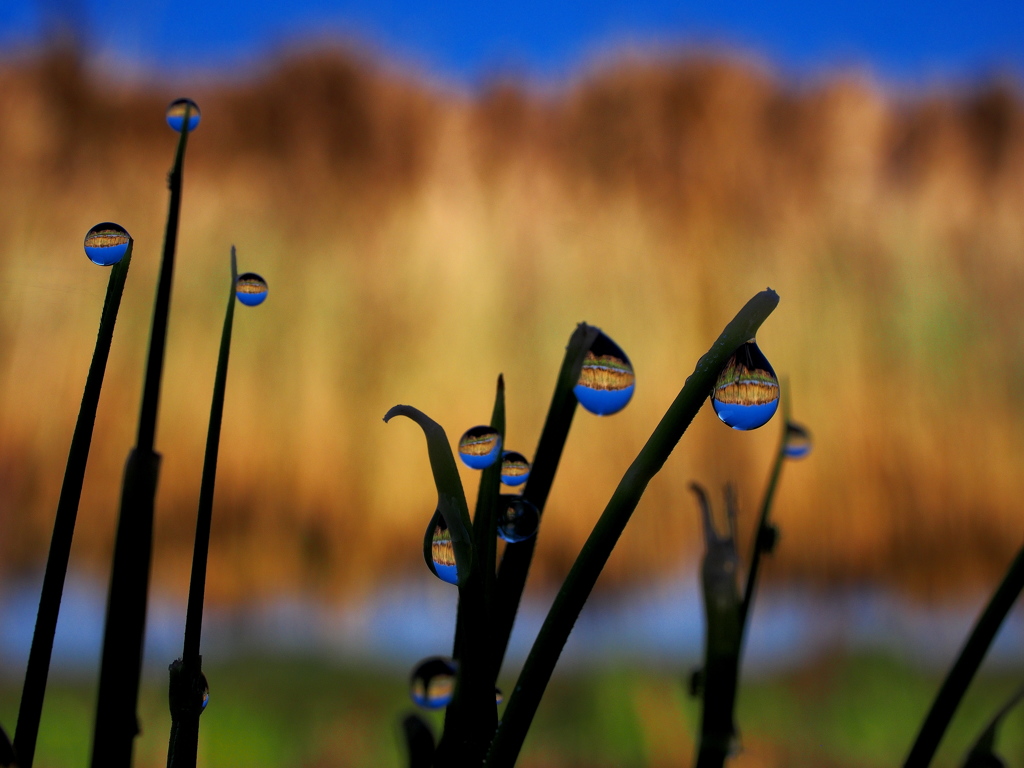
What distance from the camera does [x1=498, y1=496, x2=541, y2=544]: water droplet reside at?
0.52ft

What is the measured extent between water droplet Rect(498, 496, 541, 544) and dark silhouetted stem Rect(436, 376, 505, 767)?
10 mm

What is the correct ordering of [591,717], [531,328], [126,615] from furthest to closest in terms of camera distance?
[531,328]
[591,717]
[126,615]

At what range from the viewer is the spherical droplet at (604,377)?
0.17 meters

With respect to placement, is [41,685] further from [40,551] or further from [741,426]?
[40,551]

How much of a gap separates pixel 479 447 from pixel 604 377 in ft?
0.14

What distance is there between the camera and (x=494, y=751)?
0.13 m

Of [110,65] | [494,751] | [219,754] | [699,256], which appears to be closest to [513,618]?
[494,751]

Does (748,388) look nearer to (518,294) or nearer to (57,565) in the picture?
(57,565)

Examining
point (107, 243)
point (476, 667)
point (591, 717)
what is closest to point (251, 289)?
point (107, 243)

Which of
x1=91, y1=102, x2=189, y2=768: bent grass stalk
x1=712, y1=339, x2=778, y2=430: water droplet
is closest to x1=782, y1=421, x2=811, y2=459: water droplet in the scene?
x1=712, y1=339, x2=778, y2=430: water droplet

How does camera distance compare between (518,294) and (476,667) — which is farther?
(518,294)

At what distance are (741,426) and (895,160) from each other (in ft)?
5.30

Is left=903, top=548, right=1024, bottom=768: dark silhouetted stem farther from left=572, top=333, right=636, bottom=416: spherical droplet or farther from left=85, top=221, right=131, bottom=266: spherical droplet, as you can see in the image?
left=85, top=221, right=131, bottom=266: spherical droplet

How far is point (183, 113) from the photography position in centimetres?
20
